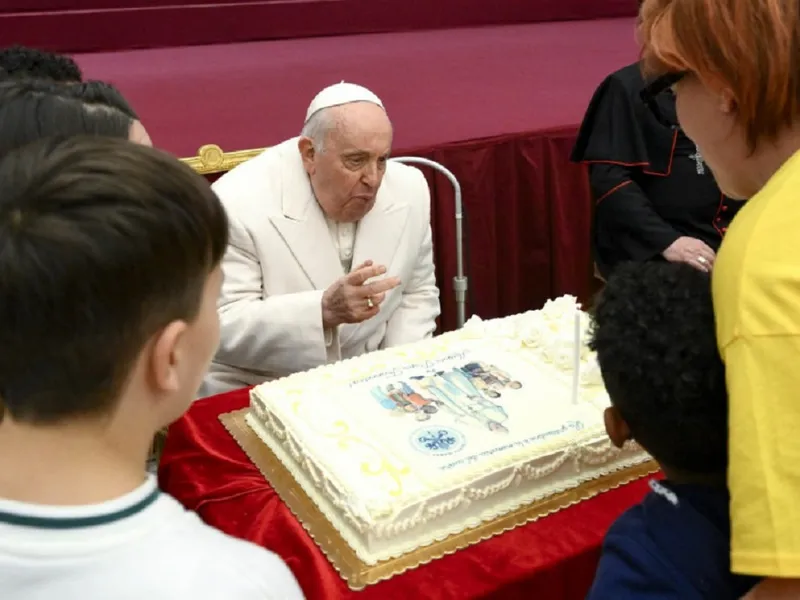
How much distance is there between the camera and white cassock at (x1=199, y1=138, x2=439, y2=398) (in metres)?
2.05

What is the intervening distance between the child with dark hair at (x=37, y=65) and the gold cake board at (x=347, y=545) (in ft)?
3.39

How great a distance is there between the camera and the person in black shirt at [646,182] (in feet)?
8.43

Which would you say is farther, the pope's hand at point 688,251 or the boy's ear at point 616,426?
the pope's hand at point 688,251

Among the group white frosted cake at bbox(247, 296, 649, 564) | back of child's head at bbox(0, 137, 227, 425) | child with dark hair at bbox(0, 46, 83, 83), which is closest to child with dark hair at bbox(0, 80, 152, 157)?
child with dark hair at bbox(0, 46, 83, 83)

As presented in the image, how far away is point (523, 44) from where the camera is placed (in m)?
4.23

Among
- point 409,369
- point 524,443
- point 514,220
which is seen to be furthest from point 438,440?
point 514,220

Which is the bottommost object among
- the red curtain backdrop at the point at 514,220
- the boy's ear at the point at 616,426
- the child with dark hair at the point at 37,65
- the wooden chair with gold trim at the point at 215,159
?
the red curtain backdrop at the point at 514,220

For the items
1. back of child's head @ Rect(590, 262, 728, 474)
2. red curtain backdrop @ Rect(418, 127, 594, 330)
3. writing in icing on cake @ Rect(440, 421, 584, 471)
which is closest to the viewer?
back of child's head @ Rect(590, 262, 728, 474)

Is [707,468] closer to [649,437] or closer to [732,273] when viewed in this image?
[649,437]

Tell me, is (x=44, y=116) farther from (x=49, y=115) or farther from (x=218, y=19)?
(x=218, y=19)

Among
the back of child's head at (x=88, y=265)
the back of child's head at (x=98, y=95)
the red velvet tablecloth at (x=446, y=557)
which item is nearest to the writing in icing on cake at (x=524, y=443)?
the red velvet tablecloth at (x=446, y=557)

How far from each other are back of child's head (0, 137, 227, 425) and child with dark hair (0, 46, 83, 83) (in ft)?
4.17

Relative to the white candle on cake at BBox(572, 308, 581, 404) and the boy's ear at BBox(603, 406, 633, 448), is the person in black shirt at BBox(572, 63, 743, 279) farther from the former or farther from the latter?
the boy's ear at BBox(603, 406, 633, 448)

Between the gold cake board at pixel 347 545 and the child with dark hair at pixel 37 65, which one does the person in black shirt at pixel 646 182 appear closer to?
the gold cake board at pixel 347 545
